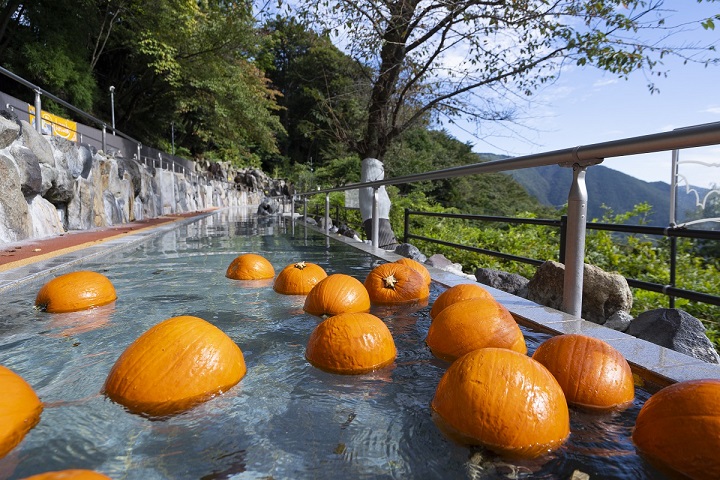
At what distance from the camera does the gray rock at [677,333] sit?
2.83 meters

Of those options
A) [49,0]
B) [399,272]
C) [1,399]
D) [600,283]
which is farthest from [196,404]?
[49,0]

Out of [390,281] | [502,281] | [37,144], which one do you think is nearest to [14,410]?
[390,281]

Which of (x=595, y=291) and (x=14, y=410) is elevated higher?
(x=14, y=410)

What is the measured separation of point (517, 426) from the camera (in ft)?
4.87

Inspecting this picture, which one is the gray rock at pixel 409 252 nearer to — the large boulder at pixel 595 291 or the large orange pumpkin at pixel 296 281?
the large boulder at pixel 595 291

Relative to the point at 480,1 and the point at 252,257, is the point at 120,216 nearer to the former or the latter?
the point at 252,257

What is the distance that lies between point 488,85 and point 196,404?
35.9 feet

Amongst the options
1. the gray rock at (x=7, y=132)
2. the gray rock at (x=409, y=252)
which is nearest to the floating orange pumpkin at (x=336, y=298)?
the gray rock at (x=409, y=252)

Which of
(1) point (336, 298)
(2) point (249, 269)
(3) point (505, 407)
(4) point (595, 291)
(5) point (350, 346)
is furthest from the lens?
(2) point (249, 269)

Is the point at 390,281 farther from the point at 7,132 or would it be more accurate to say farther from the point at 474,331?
the point at 7,132

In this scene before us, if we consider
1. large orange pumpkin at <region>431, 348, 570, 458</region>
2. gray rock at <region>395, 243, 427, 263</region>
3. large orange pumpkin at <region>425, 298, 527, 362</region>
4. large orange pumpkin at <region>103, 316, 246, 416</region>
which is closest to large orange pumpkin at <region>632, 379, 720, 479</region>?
large orange pumpkin at <region>431, 348, 570, 458</region>

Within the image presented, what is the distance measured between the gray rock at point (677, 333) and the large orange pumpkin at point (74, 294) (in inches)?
152

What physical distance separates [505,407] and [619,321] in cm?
277

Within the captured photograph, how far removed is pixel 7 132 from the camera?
21.4 feet
